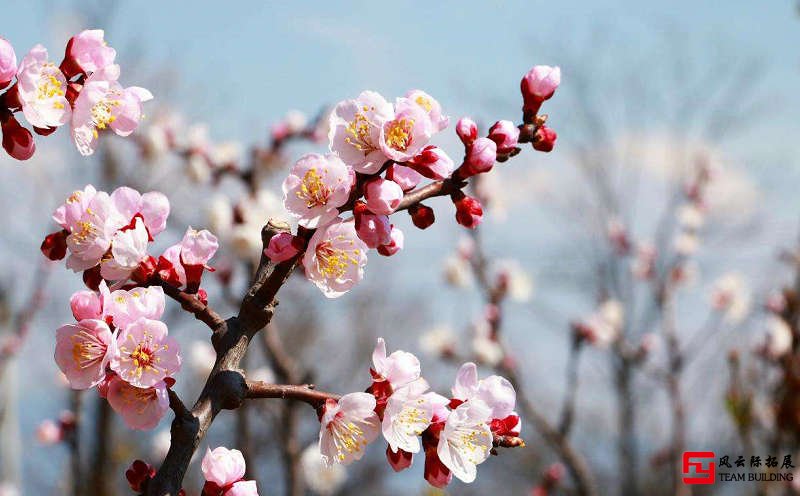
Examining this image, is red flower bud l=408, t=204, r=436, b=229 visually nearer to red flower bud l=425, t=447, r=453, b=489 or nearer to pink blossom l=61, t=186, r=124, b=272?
red flower bud l=425, t=447, r=453, b=489

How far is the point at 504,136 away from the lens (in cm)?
128

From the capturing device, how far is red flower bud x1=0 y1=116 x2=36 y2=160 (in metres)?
1.22

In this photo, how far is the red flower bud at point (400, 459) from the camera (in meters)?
1.21

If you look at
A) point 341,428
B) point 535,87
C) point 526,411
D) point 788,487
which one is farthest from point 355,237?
point 526,411

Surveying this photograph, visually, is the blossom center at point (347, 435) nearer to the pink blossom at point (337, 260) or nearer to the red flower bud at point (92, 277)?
the pink blossom at point (337, 260)

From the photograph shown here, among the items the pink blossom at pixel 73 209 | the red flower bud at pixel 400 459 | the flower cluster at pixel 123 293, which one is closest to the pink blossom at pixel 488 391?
the red flower bud at pixel 400 459

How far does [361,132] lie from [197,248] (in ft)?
1.05

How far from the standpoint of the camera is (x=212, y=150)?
4836mm

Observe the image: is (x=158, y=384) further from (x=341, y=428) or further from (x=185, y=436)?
(x=341, y=428)

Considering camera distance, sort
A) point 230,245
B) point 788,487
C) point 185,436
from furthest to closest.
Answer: point 230,245 < point 788,487 < point 185,436

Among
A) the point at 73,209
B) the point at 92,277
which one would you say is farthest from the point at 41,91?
the point at 92,277

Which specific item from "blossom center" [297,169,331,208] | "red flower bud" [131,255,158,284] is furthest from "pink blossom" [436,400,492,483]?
"red flower bud" [131,255,158,284]

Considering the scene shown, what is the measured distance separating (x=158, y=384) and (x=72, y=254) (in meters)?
0.26

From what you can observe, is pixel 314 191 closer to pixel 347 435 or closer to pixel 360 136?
pixel 360 136
